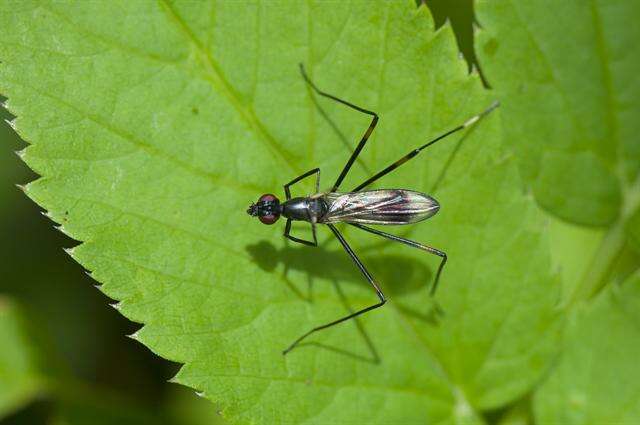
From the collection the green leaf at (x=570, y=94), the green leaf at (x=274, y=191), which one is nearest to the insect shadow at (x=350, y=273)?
the green leaf at (x=274, y=191)

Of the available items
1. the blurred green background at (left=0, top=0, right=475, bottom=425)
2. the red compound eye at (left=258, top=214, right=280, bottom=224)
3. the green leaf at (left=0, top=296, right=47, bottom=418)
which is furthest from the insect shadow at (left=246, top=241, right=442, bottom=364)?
the green leaf at (left=0, top=296, right=47, bottom=418)

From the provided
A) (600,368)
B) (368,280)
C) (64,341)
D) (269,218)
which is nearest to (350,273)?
(368,280)

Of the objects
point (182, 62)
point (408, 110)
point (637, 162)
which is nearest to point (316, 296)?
point (408, 110)

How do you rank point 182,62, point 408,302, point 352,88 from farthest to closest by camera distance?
point 408,302
point 352,88
point 182,62

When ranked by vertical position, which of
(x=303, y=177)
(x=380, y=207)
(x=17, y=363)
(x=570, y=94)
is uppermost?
(x=570, y=94)

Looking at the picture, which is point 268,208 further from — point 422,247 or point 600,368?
point 600,368

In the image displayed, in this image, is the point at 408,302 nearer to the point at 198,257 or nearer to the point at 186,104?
the point at 198,257

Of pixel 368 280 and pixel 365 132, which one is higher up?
pixel 365 132
